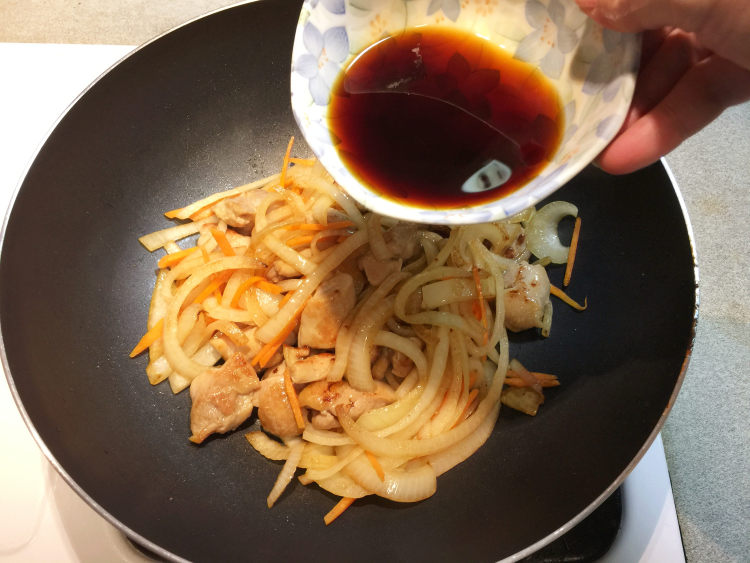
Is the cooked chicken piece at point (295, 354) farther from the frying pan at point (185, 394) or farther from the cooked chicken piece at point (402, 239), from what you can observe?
the cooked chicken piece at point (402, 239)

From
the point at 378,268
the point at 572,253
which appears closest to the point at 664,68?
the point at 572,253

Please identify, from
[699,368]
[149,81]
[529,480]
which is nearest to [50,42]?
[149,81]

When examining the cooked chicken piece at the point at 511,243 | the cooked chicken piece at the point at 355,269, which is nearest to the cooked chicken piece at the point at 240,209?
the cooked chicken piece at the point at 355,269

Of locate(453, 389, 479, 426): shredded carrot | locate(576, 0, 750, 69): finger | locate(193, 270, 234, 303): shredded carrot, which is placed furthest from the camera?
locate(193, 270, 234, 303): shredded carrot

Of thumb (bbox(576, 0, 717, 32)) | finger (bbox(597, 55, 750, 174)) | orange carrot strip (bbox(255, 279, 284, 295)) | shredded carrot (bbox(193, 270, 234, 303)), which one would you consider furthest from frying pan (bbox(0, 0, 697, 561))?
thumb (bbox(576, 0, 717, 32))

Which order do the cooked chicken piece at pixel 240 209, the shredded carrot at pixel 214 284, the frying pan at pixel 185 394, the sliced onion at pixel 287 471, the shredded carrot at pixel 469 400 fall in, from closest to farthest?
the frying pan at pixel 185 394 < the sliced onion at pixel 287 471 < the shredded carrot at pixel 469 400 < the shredded carrot at pixel 214 284 < the cooked chicken piece at pixel 240 209

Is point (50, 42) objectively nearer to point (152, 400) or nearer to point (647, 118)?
point (152, 400)

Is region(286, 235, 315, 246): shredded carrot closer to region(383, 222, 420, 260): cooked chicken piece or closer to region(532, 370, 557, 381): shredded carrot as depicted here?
region(383, 222, 420, 260): cooked chicken piece
